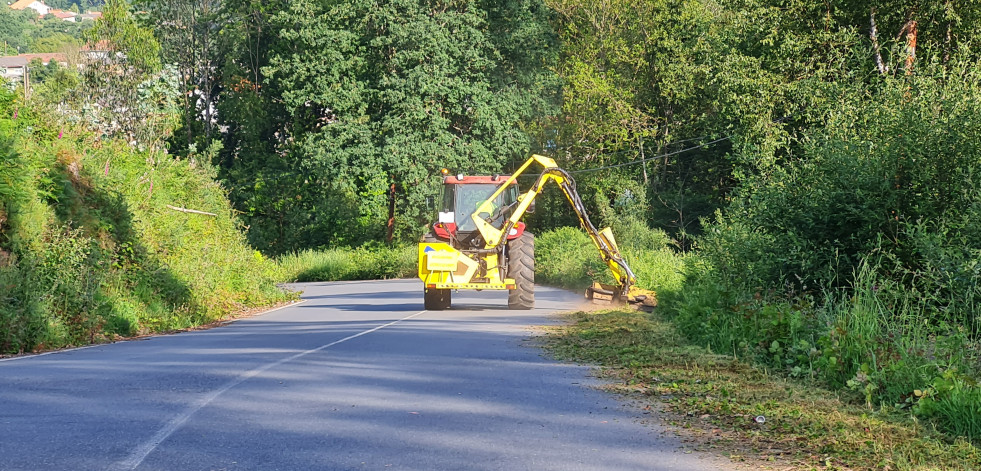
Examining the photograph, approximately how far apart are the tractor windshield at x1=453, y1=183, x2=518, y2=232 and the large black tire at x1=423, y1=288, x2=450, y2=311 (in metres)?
1.66

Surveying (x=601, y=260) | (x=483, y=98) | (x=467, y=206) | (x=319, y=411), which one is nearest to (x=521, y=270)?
(x=467, y=206)

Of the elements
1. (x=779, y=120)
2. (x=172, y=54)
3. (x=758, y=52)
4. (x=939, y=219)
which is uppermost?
(x=172, y=54)

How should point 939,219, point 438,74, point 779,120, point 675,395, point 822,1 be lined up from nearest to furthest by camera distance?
1. point 675,395
2. point 939,219
3. point 822,1
4. point 779,120
5. point 438,74

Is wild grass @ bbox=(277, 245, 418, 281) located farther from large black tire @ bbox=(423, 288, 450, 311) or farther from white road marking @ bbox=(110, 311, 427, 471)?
white road marking @ bbox=(110, 311, 427, 471)

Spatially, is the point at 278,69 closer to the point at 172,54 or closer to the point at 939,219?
the point at 172,54

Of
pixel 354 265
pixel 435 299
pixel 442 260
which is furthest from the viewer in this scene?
pixel 354 265

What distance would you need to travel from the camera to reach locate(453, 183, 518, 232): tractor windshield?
24766mm

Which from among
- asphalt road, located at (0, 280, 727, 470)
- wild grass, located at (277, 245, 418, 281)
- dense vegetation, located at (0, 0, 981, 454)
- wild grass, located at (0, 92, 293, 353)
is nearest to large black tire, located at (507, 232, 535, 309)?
dense vegetation, located at (0, 0, 981, 454)

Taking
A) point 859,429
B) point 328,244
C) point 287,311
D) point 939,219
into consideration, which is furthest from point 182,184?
point 328,244

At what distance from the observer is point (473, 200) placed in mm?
25328

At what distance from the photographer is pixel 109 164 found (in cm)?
2256

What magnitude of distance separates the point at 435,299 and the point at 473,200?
2696mm

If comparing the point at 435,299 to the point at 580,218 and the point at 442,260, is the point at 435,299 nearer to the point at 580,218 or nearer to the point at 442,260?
the point at 442,260

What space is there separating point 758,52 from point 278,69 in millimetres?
25782
